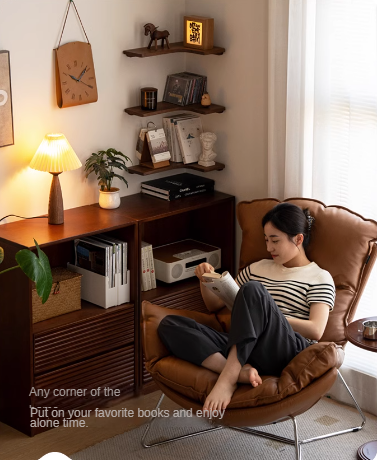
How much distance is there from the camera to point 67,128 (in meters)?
3.45

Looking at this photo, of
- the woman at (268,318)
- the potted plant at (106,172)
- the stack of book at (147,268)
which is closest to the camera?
the woman at (268,318)

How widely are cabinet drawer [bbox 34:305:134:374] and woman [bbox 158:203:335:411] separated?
1.43ft

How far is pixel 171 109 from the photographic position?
3707mm

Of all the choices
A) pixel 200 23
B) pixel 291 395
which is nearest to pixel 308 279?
pixel 291 395

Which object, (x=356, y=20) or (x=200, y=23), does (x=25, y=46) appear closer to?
(x=200, y=23)

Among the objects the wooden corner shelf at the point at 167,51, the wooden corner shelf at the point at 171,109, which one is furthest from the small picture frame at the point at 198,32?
the wooden corner shelf at the point at 171,109

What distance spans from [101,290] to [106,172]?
1.80 ft

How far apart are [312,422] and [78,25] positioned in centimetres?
206

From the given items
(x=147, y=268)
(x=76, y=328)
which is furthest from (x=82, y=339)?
(x=147, y=268)

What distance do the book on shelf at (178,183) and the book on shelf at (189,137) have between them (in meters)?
0.10

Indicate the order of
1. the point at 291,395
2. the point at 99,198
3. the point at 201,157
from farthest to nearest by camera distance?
the point at 201,157 < the point at 99,198 < the point at 291,395

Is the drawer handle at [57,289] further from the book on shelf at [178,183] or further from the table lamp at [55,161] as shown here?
the book on shelf at [178,183]

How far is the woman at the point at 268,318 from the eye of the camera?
9.21 ft

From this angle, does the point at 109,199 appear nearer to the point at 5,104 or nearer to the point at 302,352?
the point at 5,104
